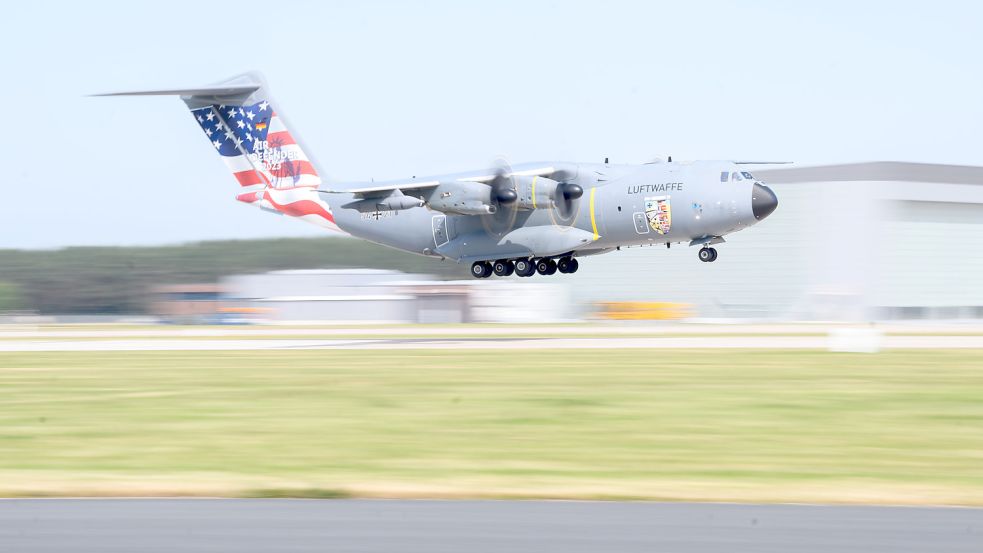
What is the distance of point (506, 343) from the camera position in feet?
139

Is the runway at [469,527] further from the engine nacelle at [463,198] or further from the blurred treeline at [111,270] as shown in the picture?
the blurred treeline at [111,270]

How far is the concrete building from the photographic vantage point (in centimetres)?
7131

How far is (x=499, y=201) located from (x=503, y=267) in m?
2.45

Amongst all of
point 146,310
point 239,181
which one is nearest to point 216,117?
point 239,181

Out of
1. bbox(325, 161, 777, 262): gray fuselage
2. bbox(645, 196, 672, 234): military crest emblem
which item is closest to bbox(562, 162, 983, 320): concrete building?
bbox(325, 161, 777, 262): gray fuselage

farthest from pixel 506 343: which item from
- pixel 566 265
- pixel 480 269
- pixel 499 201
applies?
pixel 499 201

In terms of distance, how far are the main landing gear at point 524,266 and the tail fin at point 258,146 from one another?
5.71 meters

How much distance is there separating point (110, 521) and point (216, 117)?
103 feet

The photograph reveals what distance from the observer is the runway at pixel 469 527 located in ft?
34.1

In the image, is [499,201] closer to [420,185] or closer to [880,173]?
[420,185]

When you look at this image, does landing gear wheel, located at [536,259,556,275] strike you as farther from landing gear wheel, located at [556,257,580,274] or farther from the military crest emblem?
the military crest emblem

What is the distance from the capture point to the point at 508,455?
16.6 metres

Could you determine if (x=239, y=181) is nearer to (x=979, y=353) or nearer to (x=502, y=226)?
(x=502, y=226)

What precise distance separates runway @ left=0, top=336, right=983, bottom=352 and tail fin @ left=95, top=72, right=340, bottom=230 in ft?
17.5
